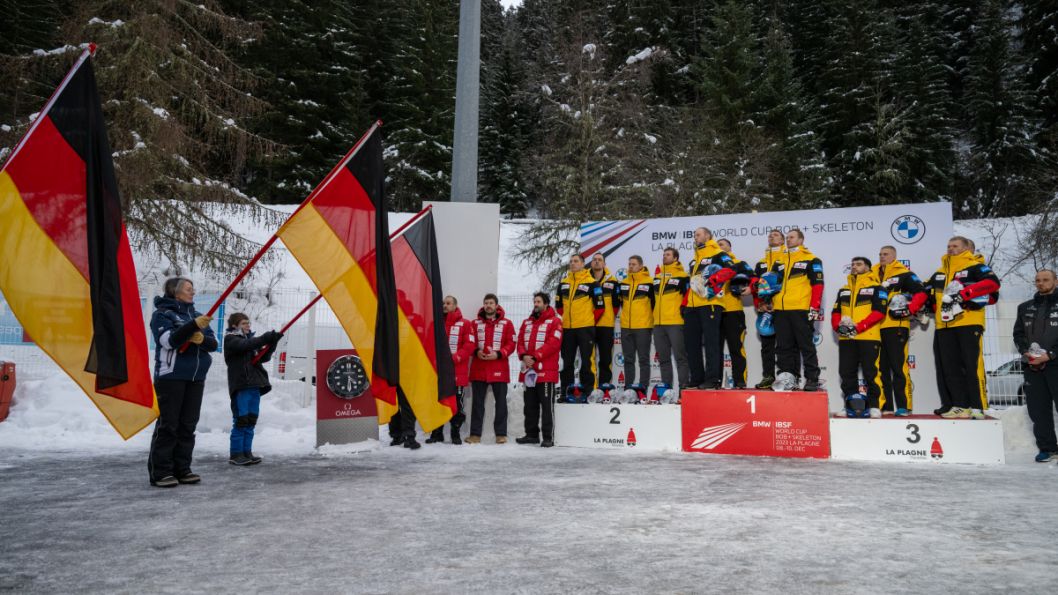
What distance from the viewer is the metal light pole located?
10539mm

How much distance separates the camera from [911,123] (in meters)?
36.8

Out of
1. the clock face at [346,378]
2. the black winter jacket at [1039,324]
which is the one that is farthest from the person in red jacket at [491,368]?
the black winter jacket at [1039,324]

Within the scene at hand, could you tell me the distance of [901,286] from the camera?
8.69m

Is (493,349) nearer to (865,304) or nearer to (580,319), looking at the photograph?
(580,319)

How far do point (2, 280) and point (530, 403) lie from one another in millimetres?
6027

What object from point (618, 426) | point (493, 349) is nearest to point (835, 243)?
point (618, 426)

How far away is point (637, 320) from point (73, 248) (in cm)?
666

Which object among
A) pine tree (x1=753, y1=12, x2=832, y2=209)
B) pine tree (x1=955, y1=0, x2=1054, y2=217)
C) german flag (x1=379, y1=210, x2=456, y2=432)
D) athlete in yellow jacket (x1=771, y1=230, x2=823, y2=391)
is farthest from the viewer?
pine tree (x1=955, y1=0, x2=1054, y2=217)

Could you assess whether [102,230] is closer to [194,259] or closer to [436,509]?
[436,509]

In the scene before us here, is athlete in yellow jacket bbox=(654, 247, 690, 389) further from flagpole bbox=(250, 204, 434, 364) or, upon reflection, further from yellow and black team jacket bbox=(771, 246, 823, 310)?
flagpole bbox=(250, 204, 434, 364)

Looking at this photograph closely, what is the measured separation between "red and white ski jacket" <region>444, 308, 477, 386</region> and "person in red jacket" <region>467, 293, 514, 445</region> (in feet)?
0.27

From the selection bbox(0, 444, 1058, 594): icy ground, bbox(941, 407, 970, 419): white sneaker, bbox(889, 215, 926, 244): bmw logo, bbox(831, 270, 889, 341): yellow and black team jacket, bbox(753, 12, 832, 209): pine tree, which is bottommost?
bbox(0, 444, 1058, 594): icy ground

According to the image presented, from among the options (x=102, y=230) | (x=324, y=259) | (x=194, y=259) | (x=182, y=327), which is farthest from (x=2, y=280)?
(x=194, y=259)

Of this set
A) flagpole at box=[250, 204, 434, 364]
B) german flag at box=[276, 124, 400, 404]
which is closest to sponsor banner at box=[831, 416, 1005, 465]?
german flag at box=[276, 124, 400, 404]
